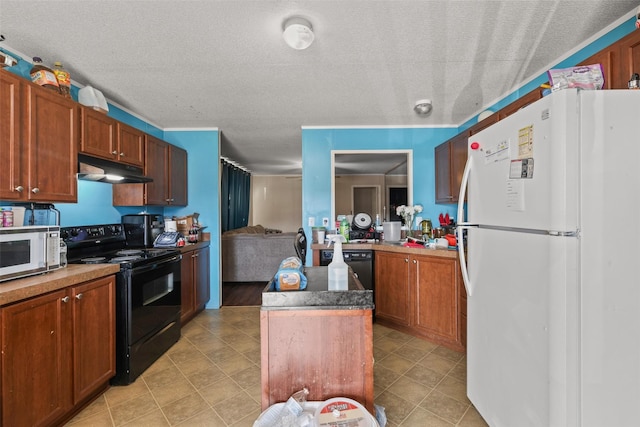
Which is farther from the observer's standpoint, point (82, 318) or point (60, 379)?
point (82, 318)

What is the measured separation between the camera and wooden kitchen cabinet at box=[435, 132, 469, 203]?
279 centimetres

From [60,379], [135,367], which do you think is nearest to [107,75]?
[60,379]

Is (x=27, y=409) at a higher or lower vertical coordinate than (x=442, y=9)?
lower

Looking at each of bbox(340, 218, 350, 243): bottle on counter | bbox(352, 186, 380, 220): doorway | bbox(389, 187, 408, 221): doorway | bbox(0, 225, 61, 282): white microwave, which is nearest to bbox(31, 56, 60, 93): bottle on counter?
bbox(0, 225, 61, 282): white microwave

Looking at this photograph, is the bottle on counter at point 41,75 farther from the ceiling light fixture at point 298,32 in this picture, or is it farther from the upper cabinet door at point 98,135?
the ceiling light fixture at point 298,32

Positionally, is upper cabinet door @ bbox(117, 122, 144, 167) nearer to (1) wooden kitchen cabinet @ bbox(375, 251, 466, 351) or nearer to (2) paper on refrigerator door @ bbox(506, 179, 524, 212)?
(1) wooden kitchen cabinet @ bbox(375, 251, 466, 351)

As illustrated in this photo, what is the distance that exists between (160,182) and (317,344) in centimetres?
264

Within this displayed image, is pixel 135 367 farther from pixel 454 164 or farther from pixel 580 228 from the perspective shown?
pixel 454 164

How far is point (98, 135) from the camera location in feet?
7.02

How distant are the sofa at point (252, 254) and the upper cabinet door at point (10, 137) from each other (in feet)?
10.2

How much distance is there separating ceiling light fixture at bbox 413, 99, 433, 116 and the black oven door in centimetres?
281

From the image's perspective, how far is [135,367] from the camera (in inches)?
79.7

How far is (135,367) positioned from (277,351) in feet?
5.07

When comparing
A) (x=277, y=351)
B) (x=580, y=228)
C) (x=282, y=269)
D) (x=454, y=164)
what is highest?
(x=454, y=164)
